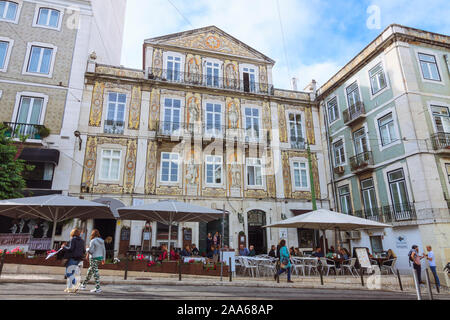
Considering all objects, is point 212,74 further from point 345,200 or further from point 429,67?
point 429,67

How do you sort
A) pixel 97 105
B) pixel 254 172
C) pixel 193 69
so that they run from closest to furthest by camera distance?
pixel 97 105 → pixel 254 172 → pixel 193 69

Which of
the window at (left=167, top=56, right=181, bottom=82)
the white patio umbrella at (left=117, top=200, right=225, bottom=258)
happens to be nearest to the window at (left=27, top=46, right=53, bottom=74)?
the window at (left=167, top=56, right=181, bottom=82)

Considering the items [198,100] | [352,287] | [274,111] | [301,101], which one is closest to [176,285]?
[352,287]

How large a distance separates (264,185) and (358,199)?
5.55m

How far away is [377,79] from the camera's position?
1705cm

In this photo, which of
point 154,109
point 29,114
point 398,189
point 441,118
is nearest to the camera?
point 398,189

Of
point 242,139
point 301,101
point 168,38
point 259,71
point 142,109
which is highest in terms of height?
point 168,38

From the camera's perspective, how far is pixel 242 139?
1897cm

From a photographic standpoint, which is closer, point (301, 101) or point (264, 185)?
point (264, 185)

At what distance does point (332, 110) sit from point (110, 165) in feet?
48.6

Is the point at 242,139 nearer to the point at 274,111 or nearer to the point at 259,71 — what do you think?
the point at 274,111

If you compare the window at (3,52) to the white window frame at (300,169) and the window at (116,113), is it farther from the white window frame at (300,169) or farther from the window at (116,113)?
the white window frame at (300,169)

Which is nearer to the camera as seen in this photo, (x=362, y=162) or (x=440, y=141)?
(x=440, y=141)

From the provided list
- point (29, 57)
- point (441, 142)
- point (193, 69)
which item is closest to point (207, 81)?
point (193, 69)
